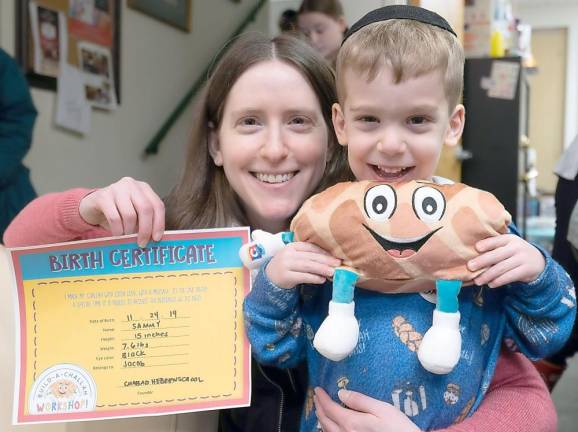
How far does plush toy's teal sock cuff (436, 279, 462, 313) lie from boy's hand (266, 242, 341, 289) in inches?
5.1

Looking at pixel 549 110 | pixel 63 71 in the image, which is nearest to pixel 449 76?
pixel 63 71

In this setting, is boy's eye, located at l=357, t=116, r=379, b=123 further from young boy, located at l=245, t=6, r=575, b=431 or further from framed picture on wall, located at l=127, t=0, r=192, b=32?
framed picture on wall, located at l=127, t=0, r=192, b=32

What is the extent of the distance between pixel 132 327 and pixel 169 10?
7.90 feet

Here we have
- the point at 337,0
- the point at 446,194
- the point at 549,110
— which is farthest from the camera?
the point at 549,110

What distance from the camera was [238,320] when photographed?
91cm

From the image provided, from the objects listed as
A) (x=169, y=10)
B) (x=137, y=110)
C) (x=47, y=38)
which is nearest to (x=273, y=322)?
(x=47, y=38)

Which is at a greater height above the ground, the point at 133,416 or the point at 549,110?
the point at 549,110

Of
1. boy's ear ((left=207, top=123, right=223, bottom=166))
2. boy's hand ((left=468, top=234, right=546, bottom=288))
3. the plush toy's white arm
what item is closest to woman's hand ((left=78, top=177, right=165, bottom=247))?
the plush toy's white arm

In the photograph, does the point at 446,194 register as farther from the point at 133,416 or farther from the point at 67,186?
the point at 67,186

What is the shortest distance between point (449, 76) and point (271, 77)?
342 millimetres

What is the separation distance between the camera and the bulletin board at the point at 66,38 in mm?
2246

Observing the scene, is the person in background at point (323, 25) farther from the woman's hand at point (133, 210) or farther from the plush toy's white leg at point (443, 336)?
the plush toy's white leg at point (443, 336)

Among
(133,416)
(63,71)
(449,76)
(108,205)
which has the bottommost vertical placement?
(133,416)

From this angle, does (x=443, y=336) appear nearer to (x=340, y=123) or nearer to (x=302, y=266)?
(x=302, y=266)
